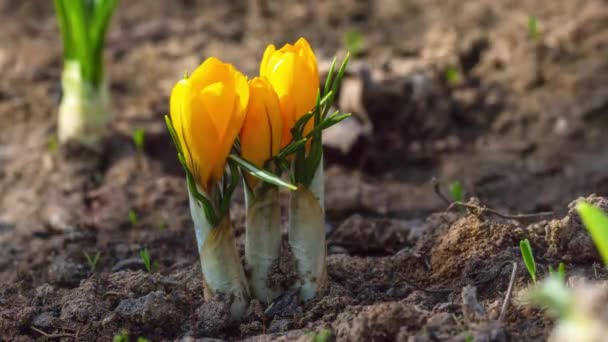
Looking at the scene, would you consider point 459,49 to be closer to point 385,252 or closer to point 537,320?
point 385,252

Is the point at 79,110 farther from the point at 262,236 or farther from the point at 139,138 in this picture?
the point at 262,236

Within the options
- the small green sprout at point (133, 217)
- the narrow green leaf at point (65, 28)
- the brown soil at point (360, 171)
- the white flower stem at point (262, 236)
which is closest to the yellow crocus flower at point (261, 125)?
the white flower stem at point (262, 236)

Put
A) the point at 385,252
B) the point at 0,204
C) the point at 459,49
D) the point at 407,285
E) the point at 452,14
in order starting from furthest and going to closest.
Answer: the point at 452,14 < the point at 459,49 < the point at 0,204 < the point at 385,252 < the point at 407,285

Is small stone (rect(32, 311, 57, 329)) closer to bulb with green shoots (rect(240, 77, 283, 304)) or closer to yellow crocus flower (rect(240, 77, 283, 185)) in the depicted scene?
bulb with green shoots (rect(240, 77, 283, 304))

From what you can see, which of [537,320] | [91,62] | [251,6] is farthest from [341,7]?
[537,320]

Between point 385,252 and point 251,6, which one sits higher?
point 251,6

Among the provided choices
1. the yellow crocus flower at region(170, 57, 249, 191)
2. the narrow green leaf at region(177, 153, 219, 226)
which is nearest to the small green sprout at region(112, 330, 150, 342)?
the narrow green leaf at region(177, 153, 219, 226)

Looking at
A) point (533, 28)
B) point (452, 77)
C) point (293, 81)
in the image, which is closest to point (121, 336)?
point (293, 81)
